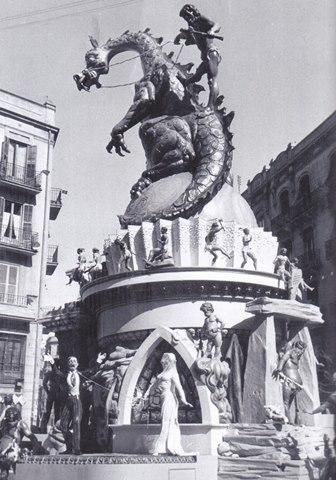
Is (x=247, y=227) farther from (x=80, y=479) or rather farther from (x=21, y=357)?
(x=21, y=357)

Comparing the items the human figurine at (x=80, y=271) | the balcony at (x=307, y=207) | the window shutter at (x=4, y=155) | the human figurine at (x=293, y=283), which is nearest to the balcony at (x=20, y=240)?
the window shutter at (x=4, y=155)

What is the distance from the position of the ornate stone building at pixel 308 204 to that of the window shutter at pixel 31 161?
53.4 feet

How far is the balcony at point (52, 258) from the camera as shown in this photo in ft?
128

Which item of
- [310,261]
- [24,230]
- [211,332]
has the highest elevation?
[24,230]

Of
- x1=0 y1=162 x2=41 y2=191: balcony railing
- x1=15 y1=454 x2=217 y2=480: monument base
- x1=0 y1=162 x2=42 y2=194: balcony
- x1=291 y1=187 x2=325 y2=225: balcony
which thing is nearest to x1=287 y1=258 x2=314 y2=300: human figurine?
x1=15 y1=454 x2=217 y2=480: monument base

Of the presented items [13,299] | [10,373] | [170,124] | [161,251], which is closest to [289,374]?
[161,251]

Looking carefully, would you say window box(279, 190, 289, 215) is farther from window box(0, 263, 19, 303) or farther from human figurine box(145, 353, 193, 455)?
human figurine box(145, 353, 193, 455)

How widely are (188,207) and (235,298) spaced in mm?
2614

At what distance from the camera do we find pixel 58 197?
41.5 meters

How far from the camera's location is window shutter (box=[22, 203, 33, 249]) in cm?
3636

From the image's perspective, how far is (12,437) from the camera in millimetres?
11695

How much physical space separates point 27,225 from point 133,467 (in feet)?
95.9

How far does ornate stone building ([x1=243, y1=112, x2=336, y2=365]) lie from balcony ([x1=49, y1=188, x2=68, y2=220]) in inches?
570

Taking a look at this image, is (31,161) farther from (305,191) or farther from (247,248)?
(247,248)
